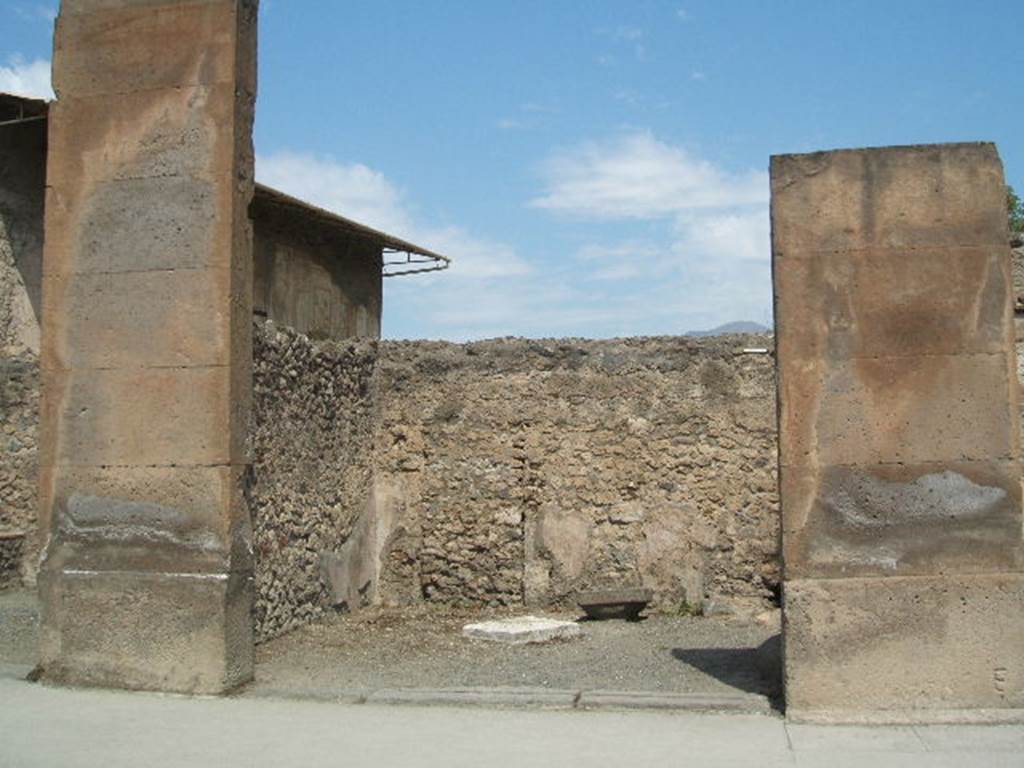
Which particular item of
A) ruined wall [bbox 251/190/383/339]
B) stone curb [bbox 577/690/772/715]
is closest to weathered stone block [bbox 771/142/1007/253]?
stone curb [bbox 577/690/772/715]

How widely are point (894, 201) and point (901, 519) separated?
62.1 inches

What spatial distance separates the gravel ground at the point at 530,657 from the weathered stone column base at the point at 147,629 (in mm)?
339

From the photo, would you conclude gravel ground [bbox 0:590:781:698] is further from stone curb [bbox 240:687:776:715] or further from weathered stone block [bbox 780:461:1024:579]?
weathered stone block [bbox 780:461:1024:579]

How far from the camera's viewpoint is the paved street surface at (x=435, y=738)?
181 inches

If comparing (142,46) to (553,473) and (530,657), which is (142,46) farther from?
(553,473)

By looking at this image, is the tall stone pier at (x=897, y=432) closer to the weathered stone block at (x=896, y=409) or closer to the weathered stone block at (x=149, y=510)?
the weathered stone block at (x=896, y=409)

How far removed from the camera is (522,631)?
7609 millimetres

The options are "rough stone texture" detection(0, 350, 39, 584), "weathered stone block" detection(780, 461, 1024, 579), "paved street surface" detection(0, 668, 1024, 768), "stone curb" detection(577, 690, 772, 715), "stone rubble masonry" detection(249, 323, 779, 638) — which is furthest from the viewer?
"rough stone texture" detection(0, 350, 39, 584)

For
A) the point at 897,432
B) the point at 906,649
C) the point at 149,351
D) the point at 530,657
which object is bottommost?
the point at 530,657

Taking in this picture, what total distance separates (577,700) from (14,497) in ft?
22.5

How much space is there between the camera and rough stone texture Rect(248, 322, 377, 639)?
7.55 metres

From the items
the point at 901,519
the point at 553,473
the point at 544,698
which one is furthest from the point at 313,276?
the point at 901,519

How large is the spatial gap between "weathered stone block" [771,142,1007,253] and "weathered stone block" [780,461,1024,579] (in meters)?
1.12

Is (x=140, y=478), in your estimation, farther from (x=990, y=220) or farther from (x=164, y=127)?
(x=990, y=220)
